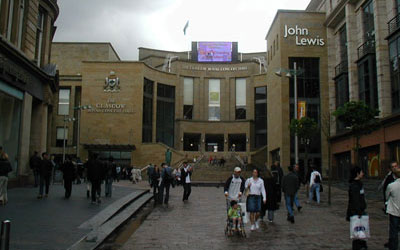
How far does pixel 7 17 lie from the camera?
18312 millimetres

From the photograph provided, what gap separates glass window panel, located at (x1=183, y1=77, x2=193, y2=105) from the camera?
6569cm

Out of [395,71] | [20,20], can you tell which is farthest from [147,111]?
[20,20]

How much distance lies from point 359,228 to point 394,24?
2408cm

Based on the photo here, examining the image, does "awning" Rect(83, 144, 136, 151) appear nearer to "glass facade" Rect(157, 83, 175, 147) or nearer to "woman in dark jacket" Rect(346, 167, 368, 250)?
"glass facade" Rect(157, 83, 175, 147)

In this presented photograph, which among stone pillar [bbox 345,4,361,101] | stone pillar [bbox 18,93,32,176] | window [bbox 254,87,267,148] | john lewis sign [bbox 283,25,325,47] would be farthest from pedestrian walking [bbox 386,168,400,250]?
window [bbox 254,87,267,148]

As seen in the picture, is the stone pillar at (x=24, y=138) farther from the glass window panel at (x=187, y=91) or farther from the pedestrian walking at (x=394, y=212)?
the glass window panel at (x=187, y=91)

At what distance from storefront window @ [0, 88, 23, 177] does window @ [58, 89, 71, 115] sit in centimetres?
4061

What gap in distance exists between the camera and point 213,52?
70.6 metres

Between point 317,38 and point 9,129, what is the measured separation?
32681 millimetres

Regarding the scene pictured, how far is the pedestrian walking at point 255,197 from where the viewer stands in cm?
1055

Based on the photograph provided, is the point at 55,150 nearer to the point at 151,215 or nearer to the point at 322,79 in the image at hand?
the point at 322,79

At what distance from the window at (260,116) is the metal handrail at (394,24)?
35.9 meters

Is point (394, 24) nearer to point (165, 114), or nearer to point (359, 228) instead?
point (359, 228)

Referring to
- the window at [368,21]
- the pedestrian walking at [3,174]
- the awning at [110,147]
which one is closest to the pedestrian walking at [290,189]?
the pedestrian walking at [3,174]
